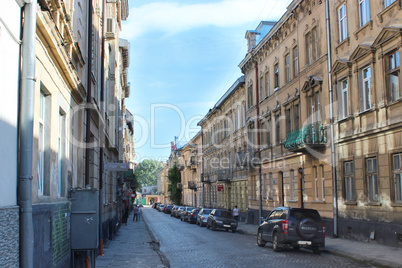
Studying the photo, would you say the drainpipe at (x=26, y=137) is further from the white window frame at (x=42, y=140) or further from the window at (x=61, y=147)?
the window at (x=61, y=147)

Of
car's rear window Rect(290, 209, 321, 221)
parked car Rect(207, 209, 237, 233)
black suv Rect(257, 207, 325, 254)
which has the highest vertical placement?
car's rear window Rect(290, 209, 321, 221)

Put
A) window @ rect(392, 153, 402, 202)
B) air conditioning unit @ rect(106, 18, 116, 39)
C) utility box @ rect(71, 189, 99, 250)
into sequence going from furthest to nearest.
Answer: air conditioning unit @ rect(106, 18, 116, 39) < window @ rect(392, 153, 402, 202) < utility box @ rect(71, 189, 99, 250)

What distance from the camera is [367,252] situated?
16.2m

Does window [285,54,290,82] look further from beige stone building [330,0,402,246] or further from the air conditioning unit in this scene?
the air conditioning unit

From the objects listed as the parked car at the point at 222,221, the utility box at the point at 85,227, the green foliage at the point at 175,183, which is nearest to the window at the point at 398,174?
the utility box at the point at 85,227

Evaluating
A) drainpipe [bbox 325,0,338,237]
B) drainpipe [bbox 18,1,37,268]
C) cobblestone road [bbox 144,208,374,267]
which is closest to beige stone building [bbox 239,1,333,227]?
drainpipe [bbox 325,0,338,237]

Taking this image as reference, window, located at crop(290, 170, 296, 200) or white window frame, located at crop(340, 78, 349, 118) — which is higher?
white window frame, located at crop(340, 78, 349, 118)

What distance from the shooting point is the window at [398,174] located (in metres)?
17.7

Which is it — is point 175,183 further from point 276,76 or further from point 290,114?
point 290,114

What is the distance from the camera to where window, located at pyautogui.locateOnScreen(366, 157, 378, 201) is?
19.5 metres

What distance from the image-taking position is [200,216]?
131ft

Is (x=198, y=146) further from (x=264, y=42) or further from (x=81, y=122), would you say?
(x=81, y=122)

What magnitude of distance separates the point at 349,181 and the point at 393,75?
5.72m

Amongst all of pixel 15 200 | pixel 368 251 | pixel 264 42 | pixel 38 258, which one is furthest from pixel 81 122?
pixel 264 42
